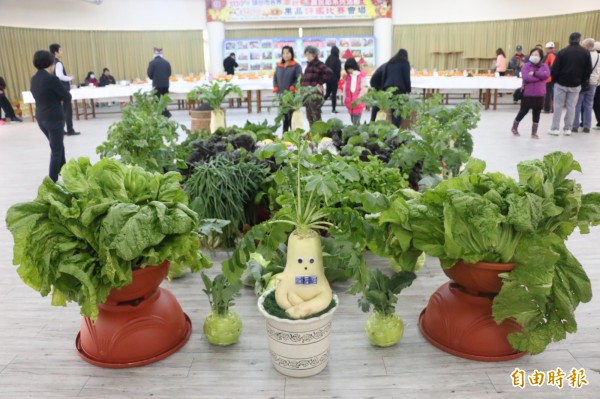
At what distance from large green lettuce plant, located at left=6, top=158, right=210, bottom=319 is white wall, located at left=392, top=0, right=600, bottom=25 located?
53.0 feet

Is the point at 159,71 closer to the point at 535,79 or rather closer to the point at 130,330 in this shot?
the point at 535,79

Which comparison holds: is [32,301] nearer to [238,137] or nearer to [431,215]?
[238,137]

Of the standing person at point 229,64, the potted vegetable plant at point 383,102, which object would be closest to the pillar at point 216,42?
the standing person at point 229,64

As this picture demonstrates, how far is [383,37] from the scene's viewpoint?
1628cm

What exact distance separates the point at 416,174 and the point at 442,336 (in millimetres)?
1608

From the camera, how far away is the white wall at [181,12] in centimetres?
1405

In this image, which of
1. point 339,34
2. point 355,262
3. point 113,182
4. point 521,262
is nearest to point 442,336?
point 521,262

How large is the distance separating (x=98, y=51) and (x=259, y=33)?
5.27 meters

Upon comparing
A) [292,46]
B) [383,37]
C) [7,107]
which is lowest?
[7,107]

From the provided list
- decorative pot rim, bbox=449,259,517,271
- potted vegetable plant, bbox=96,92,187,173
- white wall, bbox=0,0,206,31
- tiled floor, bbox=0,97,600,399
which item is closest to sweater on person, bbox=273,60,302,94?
potted vegetable plant, bbox=96,92,187,173

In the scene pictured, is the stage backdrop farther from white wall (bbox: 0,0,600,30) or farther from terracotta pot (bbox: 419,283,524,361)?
terracotta pot (bbox: 419,283,524,361)

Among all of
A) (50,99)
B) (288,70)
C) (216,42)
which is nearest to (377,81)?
(288,70)

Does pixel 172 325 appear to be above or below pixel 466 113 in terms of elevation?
below

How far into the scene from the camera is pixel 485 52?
16.4 metres
